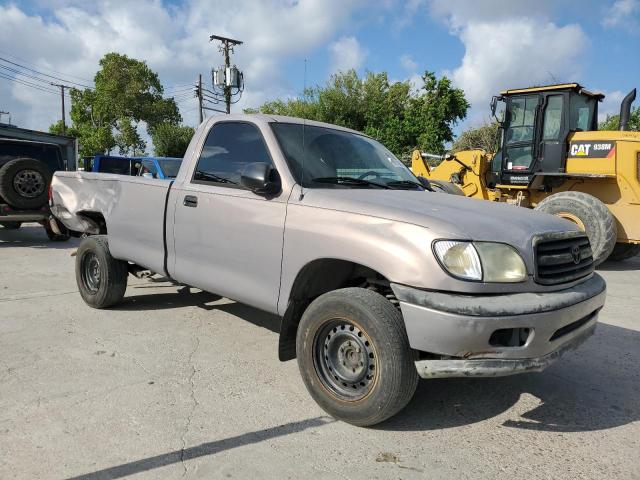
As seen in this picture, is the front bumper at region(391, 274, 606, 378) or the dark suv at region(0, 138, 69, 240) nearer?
the front bumper at region(391, 274, 606, 378)

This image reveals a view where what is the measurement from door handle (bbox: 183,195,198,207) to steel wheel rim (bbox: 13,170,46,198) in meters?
6.42

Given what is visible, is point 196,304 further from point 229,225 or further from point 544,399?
point 544,399

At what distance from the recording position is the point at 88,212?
219 inches

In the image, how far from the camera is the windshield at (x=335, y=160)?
3.70m

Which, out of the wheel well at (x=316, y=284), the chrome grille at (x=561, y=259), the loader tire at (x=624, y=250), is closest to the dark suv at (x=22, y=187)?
the wheel well at (x=316, y=284)

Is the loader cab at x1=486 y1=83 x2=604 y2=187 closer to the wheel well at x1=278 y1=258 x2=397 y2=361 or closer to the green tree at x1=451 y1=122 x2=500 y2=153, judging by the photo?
the wheel well at x1=278 y1=258 x2=397 y2=361

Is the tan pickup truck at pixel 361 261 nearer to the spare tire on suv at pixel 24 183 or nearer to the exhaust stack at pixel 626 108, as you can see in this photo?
the spare tire on suv at pixel 24 183

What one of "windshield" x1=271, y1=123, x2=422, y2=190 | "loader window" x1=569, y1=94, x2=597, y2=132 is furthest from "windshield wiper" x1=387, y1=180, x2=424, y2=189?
"loader window" x1=569, y1=94, x2=597, y2=132

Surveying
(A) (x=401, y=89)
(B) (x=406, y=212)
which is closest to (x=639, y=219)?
(B) (x=406, y=212)

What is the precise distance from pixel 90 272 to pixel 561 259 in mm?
4700

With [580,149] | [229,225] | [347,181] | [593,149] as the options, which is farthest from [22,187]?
[593,149]

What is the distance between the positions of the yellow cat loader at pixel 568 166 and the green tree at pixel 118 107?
113 ft

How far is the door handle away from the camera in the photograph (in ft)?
13.6

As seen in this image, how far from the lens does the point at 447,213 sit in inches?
121
